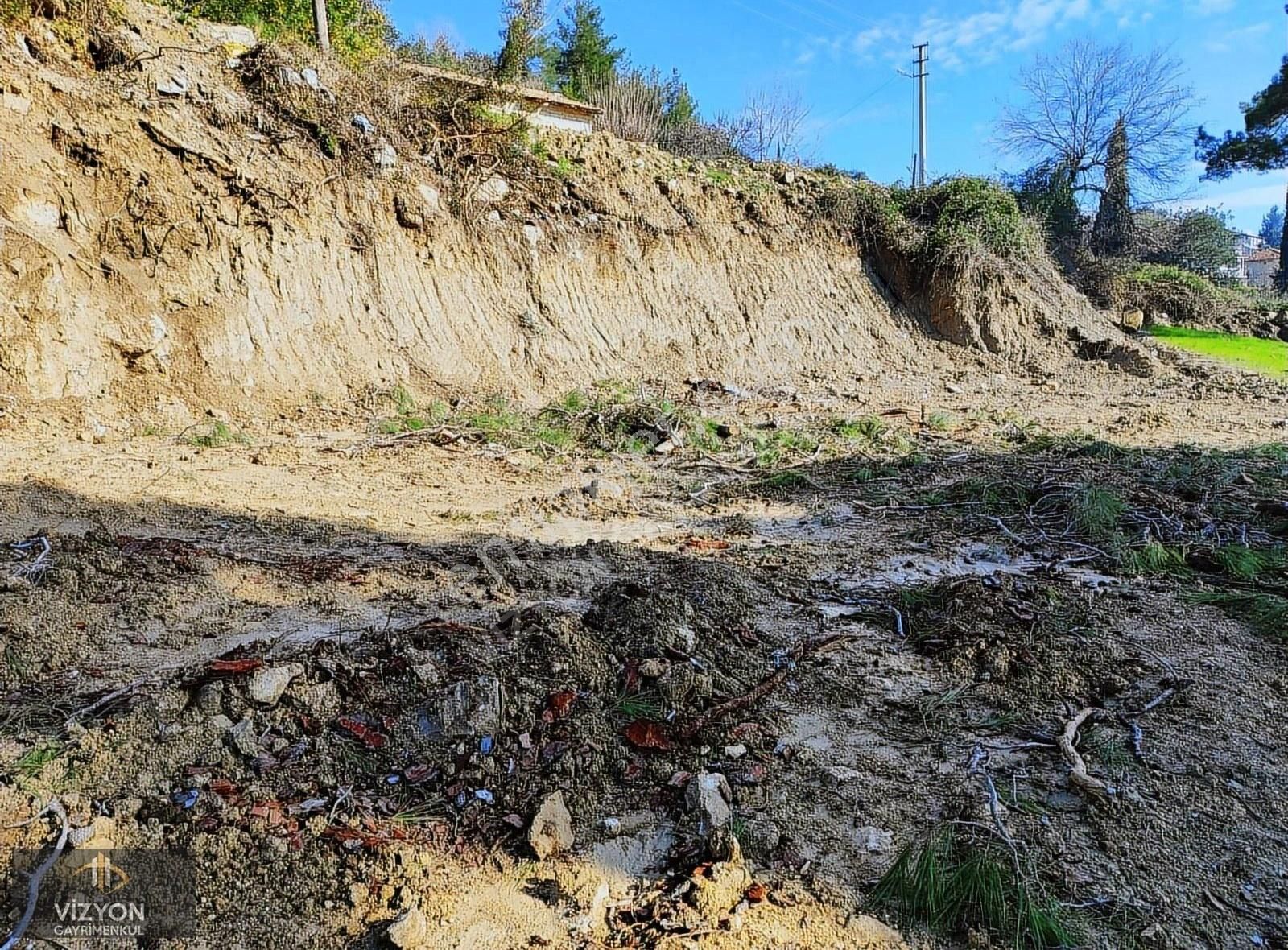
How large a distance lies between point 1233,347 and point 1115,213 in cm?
999

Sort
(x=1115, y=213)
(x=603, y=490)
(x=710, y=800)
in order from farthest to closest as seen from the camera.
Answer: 1. (x=1115, y=213)
2. (x=603, y=490)
3. (x=710, y=800)

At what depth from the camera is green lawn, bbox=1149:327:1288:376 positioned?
634 inches

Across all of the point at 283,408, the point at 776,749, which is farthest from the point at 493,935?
the point at 283,408

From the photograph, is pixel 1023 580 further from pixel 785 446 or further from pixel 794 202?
pixel 794 202

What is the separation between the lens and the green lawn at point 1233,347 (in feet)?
52.9

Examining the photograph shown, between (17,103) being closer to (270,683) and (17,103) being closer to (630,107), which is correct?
(270,683)

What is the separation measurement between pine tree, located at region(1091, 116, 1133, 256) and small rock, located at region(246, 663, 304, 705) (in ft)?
94.4

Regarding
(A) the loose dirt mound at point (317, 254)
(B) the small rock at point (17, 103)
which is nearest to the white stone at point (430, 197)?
(A) the loose dirt mound at point (317, 254)

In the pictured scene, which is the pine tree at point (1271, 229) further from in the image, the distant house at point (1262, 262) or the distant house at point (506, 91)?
the distant house at point (506, 91)

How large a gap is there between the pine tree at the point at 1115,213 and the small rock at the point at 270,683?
28.8m

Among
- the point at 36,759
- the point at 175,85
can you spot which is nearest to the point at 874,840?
the point at 36,759

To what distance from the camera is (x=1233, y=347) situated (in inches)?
698

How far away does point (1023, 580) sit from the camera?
467 centimetres

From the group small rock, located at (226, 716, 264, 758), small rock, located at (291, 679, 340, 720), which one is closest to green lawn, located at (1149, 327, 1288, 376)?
small rock, located at (291, 679, 340, 720)
